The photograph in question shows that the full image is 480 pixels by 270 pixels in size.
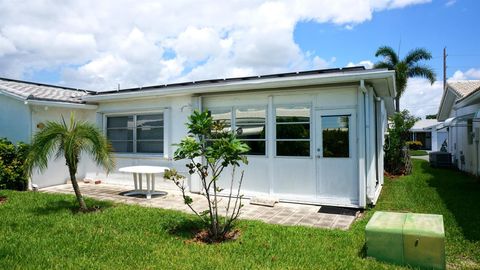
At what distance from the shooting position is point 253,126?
9305 millimetres

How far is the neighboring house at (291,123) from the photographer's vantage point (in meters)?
8.02

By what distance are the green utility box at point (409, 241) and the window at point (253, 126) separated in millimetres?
4719

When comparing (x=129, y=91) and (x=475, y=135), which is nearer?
(x=129, y=91)

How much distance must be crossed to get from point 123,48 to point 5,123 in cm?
649

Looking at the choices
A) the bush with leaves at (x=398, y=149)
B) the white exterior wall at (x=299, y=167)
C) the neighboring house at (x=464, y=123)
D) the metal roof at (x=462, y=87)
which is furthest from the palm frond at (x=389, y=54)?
the white exterior wall at (x=299, y=167)

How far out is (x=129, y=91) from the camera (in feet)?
36.2

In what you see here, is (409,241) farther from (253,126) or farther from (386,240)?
(253,126)

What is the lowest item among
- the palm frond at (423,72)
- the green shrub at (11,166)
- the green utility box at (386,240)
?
the green utility box at (386,240)

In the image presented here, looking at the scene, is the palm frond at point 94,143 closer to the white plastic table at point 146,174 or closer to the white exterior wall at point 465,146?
the white plastic table at point 146,174

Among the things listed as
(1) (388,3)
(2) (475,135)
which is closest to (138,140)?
(1) (388,3)

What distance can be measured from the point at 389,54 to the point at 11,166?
2735cm

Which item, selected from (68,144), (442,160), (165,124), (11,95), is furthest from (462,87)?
(11,95)

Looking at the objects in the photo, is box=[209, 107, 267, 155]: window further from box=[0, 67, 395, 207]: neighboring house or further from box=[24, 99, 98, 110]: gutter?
box=[24, 99, 98, 110]: gutter

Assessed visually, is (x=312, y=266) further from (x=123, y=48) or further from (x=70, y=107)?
(x=123, y=48)
